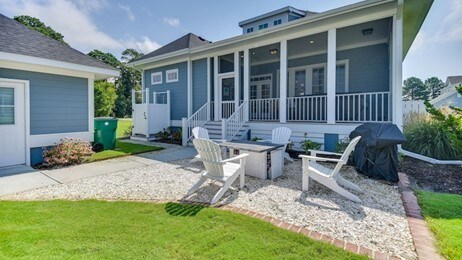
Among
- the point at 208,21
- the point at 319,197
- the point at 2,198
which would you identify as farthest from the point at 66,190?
the point at 208,21

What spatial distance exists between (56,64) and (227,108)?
246 inches

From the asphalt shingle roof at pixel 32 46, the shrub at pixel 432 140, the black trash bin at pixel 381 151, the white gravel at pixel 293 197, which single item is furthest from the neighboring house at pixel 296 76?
the asphalt shingle roof at pixel 32 46

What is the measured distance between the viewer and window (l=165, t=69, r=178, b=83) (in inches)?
481

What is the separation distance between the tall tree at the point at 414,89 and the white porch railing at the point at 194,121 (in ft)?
201

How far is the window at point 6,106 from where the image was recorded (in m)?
6.00

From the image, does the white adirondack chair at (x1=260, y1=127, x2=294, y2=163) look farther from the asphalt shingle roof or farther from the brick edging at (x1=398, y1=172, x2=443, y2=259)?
the asphalt shingle roof

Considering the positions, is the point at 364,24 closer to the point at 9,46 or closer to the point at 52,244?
the point at 52,244

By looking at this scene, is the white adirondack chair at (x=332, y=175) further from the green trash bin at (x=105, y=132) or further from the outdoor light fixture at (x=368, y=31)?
the green trash bin at (x=105, y=132)

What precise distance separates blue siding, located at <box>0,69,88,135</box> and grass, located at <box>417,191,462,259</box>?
889 cm

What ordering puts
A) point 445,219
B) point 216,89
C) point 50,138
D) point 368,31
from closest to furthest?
point 445,219 < point 50,138 < point 368,31 < point 216,89

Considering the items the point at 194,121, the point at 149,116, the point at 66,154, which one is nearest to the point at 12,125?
the point at 66,154

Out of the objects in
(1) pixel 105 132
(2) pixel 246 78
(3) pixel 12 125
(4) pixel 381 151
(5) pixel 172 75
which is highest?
(5) pixel 172 75

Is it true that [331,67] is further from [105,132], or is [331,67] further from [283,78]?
[105,132]

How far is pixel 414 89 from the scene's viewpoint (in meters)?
56.9
